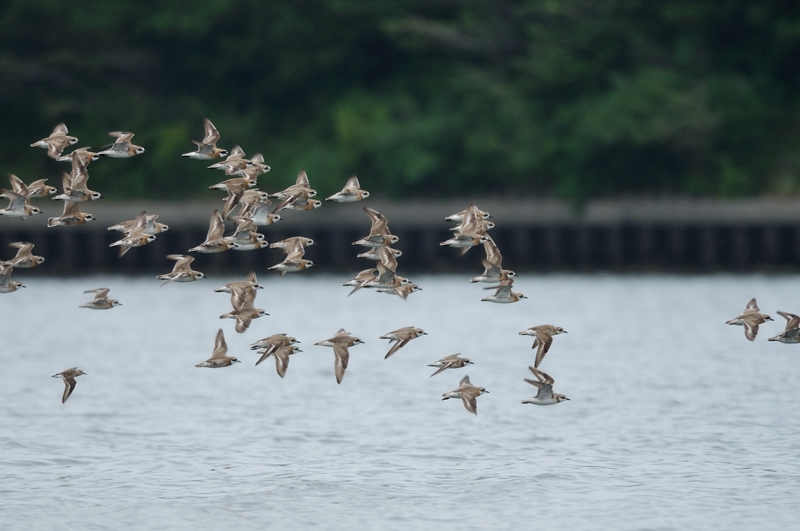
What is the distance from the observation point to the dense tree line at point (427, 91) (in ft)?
185

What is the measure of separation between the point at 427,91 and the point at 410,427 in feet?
122

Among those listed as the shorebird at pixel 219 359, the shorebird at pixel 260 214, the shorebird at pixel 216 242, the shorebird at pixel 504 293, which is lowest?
the shorebird at pixel 219 359

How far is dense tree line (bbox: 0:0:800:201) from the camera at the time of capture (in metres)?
56.4

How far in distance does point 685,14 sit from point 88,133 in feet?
86.4

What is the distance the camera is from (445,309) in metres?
49.5

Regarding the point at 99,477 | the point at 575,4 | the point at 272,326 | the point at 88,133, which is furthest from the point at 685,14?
the point at 99,477

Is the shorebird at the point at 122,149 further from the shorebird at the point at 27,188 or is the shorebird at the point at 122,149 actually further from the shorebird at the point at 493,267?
the shorebird at the point at 493,267

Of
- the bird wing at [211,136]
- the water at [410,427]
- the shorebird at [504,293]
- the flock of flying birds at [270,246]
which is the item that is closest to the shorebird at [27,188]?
the flock of flying birds at [270,246]

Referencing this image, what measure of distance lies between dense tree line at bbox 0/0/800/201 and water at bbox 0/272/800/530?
398 inches

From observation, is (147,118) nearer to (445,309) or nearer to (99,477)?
(445,309)

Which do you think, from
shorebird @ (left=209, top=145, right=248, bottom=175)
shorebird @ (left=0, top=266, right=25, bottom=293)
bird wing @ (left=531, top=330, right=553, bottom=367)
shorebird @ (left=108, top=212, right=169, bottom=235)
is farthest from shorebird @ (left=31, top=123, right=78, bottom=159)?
bird wing @ (left=531, top=330, right=553, bottom=367)

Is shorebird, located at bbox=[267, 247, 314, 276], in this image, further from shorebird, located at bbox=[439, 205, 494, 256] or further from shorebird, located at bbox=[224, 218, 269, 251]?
shorebird, located at bbox=[439, 205, 494, 256]

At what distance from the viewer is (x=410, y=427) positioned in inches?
1086

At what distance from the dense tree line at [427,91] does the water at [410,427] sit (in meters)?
10.1
